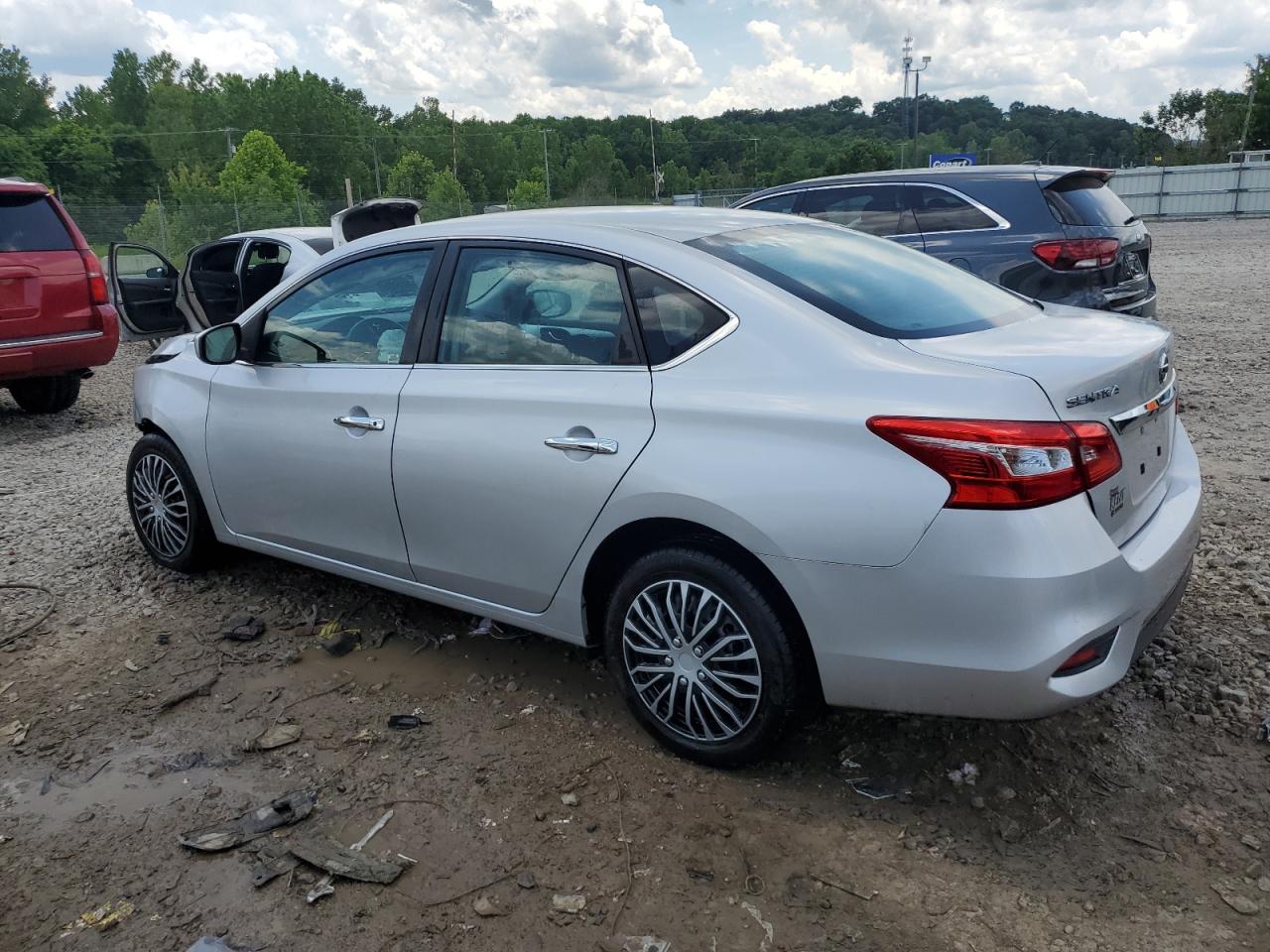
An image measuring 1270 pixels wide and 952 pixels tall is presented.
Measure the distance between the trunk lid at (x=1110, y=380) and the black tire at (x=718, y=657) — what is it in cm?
85

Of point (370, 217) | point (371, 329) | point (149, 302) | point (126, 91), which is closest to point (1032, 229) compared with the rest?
point (371, 329)

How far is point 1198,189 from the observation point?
37562mm

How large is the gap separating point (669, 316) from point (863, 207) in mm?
5610

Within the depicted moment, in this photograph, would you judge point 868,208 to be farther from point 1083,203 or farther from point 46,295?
point 46,295

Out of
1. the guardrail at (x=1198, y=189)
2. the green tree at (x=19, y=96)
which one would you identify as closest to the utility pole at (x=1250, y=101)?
the guardrail at (x=1198, y=189)

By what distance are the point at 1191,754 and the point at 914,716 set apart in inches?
33.2

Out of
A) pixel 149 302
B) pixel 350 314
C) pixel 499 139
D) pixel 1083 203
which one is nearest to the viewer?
pixel 350 314

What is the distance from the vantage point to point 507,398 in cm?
341

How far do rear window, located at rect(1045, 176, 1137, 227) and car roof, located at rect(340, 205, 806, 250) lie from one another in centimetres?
404

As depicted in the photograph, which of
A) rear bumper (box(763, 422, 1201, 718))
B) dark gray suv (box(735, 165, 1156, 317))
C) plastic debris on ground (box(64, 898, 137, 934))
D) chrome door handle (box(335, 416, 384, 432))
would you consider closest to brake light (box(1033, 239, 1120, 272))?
dark gray suv (box(735, 165, 1156, 317))

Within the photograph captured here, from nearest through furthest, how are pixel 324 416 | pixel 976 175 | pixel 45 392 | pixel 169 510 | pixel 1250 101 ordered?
1. pixel 324 416
2. pixel 169 510
3. pixel 976 175
4. pixel 45 392
5. pixel 1250 101

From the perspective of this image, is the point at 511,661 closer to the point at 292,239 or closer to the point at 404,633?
the point at 404,633

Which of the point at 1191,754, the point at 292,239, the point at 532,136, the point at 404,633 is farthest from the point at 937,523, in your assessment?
the point at 532,136

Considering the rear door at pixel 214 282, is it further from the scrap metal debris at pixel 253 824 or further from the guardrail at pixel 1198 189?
the guardrail at pixel 1198 189
